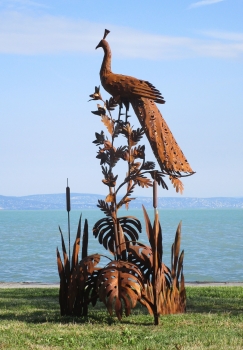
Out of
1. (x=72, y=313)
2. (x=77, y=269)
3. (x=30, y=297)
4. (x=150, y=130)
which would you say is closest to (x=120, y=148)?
(x=150, y=130)

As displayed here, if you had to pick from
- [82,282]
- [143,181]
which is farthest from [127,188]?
[82,282]

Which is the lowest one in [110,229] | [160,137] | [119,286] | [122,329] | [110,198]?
[122,329]

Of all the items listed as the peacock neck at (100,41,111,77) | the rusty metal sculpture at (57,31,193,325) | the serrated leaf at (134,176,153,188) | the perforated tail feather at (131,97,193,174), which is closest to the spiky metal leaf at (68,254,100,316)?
the rusty metal sculpture at (57,31,193,325)

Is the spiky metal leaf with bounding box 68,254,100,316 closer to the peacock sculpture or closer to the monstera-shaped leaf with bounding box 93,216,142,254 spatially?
the monstera-shaped leaf with bounding box 93,216,142,254

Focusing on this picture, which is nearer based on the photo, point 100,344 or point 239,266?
point 100,344

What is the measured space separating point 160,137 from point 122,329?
2413mm

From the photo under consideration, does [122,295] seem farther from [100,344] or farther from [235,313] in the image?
[235,313]

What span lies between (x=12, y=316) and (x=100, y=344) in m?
2.22

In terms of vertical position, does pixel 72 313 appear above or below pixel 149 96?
below

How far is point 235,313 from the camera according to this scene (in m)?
9.45

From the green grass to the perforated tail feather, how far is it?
1.89 meters

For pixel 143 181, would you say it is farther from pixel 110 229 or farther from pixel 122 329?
pixel 122 329

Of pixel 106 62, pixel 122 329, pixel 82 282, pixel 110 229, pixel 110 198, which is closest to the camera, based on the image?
pixel 122 329

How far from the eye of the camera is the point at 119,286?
8.27m
